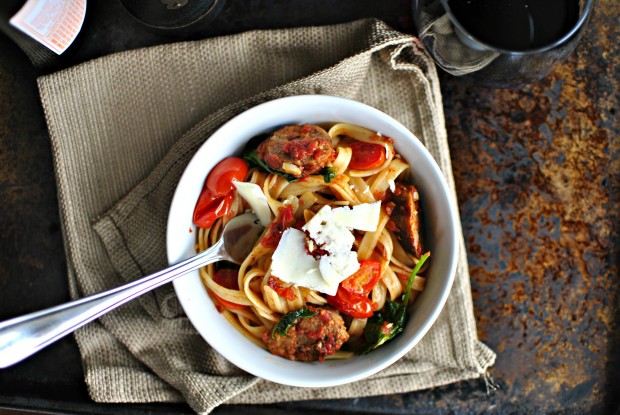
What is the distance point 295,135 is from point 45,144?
145cm

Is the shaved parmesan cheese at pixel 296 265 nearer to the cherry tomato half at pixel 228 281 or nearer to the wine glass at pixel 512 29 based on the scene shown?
the cherry tomato half at pixel 228 281

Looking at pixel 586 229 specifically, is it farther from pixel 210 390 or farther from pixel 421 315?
pixel 210 390

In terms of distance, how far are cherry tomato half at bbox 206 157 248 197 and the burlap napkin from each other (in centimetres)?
37

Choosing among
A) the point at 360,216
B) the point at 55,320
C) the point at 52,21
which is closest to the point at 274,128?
the point at 360,216

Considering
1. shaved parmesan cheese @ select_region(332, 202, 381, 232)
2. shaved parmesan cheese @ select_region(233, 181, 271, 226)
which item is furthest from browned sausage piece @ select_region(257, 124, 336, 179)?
shaved parmesan cheese @ select_region(332, 202, 381, 232)

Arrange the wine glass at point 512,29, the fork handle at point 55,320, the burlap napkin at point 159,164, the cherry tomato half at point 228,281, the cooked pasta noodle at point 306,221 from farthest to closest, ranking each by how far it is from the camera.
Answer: the burlap napkin at point 159,164, the cherry tomato half at point 228,281, the cooked pasta noodle at point 306,221, the wine glass at point 512,29, the fork handle at point 55,320

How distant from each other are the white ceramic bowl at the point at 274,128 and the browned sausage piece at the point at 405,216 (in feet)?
0.30

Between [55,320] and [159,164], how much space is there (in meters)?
1.01

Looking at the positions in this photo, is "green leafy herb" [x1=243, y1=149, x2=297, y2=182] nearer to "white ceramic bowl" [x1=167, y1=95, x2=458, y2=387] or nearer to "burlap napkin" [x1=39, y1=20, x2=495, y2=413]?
"white ceramic bowl" [x1=167, y1=95, x2=458, y2=387]

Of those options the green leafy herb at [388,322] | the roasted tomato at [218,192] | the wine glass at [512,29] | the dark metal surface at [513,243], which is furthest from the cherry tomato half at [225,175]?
the wine glass at [512,29]

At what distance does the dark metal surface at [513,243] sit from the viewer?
3.57m

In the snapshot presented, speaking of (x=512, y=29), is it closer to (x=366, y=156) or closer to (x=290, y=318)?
(x=366, y=156)

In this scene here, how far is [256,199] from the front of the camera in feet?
10.4

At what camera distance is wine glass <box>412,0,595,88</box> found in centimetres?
305
